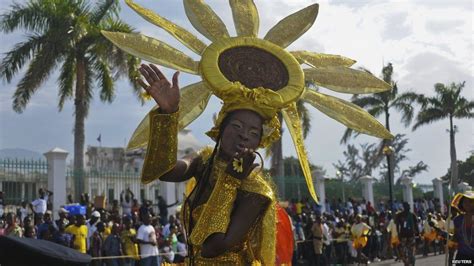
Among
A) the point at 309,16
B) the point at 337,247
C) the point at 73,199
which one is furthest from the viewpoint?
the point at 337,247

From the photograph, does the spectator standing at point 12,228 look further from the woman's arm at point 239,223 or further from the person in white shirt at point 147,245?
the woman's arm at point 239,223

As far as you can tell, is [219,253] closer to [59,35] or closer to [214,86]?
[214,86]

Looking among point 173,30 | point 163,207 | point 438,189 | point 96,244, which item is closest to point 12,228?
point 96,244

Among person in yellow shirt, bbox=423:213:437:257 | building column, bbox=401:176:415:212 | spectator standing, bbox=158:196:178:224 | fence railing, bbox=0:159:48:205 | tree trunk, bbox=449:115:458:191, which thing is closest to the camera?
fence railing, bbox=0:159:48:205

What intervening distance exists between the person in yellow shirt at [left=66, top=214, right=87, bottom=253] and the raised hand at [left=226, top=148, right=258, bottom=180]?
27.4 feet

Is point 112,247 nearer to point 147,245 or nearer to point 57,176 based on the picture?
point 147,245

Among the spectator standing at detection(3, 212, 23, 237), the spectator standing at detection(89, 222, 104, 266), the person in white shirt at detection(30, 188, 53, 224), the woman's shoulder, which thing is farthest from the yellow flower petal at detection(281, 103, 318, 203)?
the person in white shirt at detection(30, 188, 53, 224)

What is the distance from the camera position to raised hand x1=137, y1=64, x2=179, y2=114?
300cm

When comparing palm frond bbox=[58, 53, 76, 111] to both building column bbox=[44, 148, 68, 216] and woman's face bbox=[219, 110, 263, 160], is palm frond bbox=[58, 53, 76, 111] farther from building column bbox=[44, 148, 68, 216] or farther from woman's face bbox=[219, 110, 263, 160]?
woman's face bbox=[219, 110, 263, 160]

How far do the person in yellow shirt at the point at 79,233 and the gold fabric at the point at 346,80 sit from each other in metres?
7.74

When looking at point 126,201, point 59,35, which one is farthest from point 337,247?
point 59,35

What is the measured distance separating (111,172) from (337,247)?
631 centimetres

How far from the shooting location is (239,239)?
2938 mm

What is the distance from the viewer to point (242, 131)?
322 centimetres
